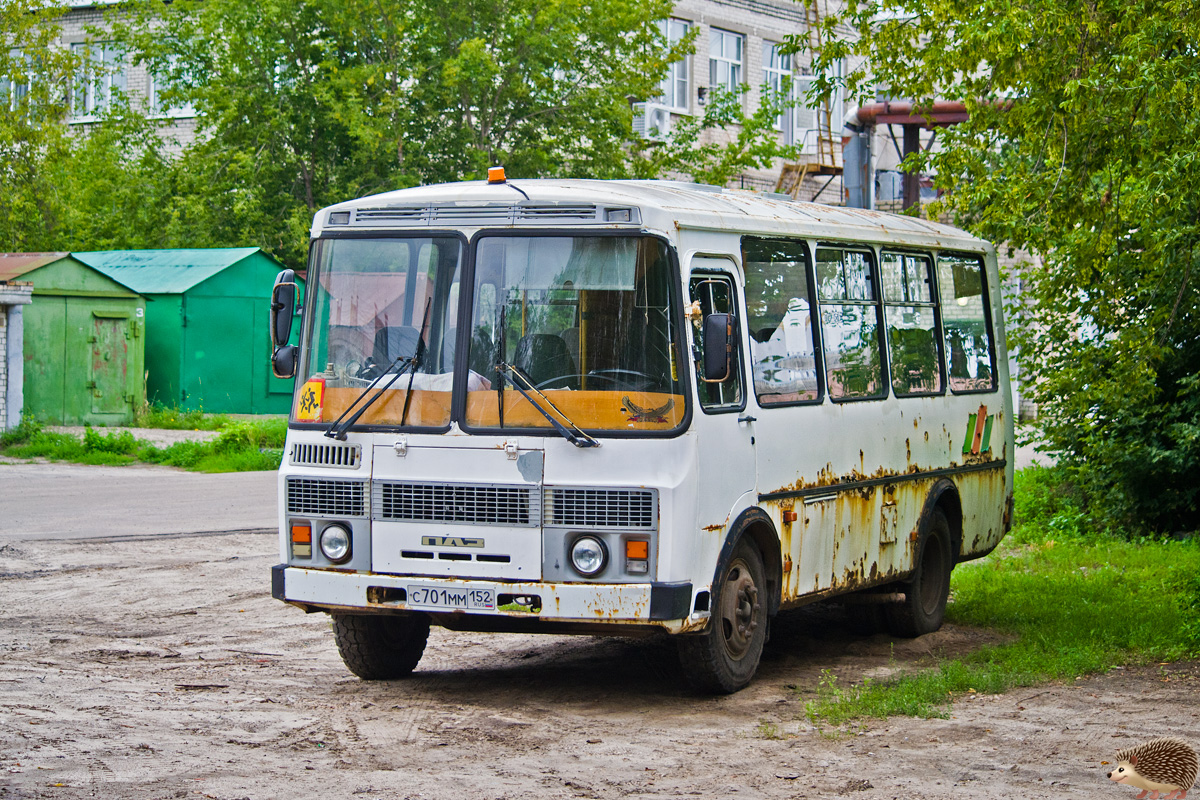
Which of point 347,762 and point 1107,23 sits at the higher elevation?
point 1107,23

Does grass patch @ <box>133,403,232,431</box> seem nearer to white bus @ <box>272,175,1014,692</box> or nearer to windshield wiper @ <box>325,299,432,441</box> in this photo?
white bus @ <box>272,175,1014,692</box>

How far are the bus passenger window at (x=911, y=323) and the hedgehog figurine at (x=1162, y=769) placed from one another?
4.87 metres

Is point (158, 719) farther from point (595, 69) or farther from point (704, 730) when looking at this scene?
point (595, 69)

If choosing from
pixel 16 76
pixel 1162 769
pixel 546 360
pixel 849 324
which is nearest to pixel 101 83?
pixel 16 76

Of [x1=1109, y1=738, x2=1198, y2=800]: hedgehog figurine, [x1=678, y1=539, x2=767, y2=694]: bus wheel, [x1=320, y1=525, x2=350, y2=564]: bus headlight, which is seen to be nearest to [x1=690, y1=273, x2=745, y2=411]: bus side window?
[x1=678, y1=539, x2=767, y2=694]: bus wheel

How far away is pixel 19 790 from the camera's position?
564 cm

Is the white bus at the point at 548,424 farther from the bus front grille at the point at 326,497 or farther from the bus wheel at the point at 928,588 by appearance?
the bus wheel at the point at 928,588

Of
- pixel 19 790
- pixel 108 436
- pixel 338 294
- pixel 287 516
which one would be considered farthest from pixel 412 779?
pixel 108 436

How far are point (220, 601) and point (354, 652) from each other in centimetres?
337

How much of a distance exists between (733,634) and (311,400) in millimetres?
2448

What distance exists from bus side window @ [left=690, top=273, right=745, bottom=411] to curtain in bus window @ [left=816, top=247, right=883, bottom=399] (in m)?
1.17

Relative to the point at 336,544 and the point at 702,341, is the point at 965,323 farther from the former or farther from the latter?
the point at 336,544

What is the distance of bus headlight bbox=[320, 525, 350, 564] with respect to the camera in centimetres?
761

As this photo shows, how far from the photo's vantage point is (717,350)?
24.0ft
